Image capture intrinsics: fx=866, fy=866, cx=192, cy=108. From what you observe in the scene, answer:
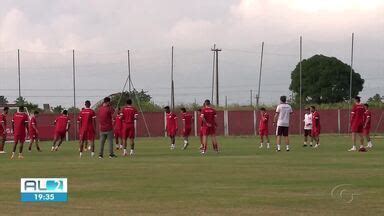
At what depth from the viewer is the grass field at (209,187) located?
44.6ft

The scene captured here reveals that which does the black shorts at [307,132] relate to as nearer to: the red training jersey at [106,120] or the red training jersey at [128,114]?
the red training jersey at [128,114]

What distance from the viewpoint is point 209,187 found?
1706 centimetres

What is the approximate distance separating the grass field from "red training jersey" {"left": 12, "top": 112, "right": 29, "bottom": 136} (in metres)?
5.60

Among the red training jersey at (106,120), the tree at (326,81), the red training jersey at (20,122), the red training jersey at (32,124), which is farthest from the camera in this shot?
the tree at (326,81)

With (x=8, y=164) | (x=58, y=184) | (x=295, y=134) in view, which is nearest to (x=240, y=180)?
(x=58, y=184)

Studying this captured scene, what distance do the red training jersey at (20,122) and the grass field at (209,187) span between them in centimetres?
560

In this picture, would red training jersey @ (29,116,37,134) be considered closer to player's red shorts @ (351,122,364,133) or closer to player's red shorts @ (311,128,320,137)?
player's red shorts @ (311,128,320,137)

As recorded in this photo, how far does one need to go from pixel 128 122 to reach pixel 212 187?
49.5 feet

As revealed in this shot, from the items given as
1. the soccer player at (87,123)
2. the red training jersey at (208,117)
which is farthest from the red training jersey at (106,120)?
the red training jersey at (208,117)

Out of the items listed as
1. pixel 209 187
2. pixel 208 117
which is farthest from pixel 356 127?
pixel 209 187

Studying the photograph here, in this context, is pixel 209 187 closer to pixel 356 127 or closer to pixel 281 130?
pixel 281 130

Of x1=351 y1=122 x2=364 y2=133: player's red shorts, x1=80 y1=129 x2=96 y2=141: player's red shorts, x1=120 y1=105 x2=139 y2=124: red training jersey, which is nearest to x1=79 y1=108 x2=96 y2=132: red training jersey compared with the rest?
x1=80 y1=129 x2=96 y2=141: player's red shorts

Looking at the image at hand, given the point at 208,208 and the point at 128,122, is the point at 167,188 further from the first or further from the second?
the point at 128,122

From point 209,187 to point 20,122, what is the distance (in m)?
15.9
